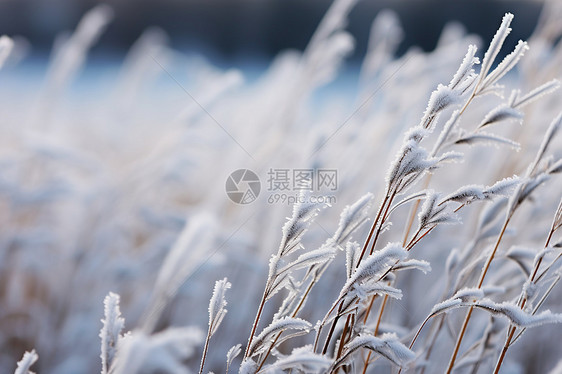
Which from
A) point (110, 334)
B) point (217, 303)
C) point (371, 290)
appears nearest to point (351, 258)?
point (371, 290)

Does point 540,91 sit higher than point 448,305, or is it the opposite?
point 540,91

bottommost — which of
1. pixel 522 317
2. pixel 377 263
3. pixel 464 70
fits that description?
pixel 522 317

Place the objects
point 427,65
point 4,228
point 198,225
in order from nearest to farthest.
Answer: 1. point 198,225
2. point 427,65
3. point 4,228

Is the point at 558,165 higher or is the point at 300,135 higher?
the point at 300,135

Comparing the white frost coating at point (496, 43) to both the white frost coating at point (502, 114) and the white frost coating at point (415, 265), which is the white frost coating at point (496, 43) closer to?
the white frost coating at point (502, 114)

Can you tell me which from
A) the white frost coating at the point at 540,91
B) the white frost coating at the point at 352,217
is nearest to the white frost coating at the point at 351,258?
the white frost coating at the point at 352,217

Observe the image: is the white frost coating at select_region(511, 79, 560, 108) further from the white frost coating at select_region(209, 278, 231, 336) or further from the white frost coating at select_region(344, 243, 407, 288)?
the white frost coating at select_region(209, 278, 231, 336)

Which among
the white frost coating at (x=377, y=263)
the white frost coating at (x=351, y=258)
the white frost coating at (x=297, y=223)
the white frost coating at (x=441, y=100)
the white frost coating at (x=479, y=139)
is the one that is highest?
the white frost coating at (x=441, y=100)

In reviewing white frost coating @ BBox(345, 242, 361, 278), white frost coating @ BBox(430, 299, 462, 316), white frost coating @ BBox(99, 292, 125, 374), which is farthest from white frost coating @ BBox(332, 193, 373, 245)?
white frost coating @ BBox(99, 292, 125, 374)

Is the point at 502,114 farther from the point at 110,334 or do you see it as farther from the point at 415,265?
the point at 110,334

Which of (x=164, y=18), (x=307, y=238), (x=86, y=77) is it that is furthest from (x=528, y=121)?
(x=164, y=18)

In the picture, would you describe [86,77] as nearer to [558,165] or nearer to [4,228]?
[4,228]

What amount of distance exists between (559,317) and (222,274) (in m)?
0.98

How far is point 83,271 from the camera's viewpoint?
1.19m
